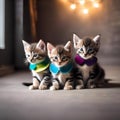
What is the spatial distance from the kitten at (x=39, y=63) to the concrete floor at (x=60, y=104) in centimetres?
12

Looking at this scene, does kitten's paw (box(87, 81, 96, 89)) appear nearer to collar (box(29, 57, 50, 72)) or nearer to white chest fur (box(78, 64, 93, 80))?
white chest fur (box(78, 64, 93, 80))

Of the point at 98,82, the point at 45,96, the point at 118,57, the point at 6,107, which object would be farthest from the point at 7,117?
the point at 118,57

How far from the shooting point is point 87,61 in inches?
101

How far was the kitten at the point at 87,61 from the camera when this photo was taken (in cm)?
255

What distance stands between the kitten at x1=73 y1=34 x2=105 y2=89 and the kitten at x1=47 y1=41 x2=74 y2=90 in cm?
7

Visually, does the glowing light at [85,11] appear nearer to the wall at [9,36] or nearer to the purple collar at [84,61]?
the wall at [9,36]

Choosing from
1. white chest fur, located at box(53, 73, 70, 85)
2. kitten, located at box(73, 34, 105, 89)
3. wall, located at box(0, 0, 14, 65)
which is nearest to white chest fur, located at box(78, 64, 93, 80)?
kitten, located at box(73, 34, 105, 89)

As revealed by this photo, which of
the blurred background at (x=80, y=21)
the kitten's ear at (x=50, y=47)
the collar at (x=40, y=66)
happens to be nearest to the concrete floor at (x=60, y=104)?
the collar at (x=40, y=66)

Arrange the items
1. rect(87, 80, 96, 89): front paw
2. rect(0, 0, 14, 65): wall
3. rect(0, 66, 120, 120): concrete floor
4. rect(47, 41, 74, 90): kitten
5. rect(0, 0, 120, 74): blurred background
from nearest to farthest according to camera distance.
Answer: rect(0, 66, 120, 120): concrete floor < rect(47, 41, 74, 90): kitten < rect(87, 80, 96, 89): front paw < rect(0, 0, 14, 65): wall < rect(0, 0, 120, 74): blurred background

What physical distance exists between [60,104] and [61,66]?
1.91 feet

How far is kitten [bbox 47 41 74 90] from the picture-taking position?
8.24ft

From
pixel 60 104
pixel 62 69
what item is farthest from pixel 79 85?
pixel 60 104

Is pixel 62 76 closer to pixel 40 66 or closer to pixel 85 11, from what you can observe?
pixel 40 66

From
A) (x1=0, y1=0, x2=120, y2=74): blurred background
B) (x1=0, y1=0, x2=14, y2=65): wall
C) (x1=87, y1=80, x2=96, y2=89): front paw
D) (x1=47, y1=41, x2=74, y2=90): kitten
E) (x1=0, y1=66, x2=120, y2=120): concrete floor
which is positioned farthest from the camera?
(x1=0, y1=0, x2=120, y2=74): blurred background
